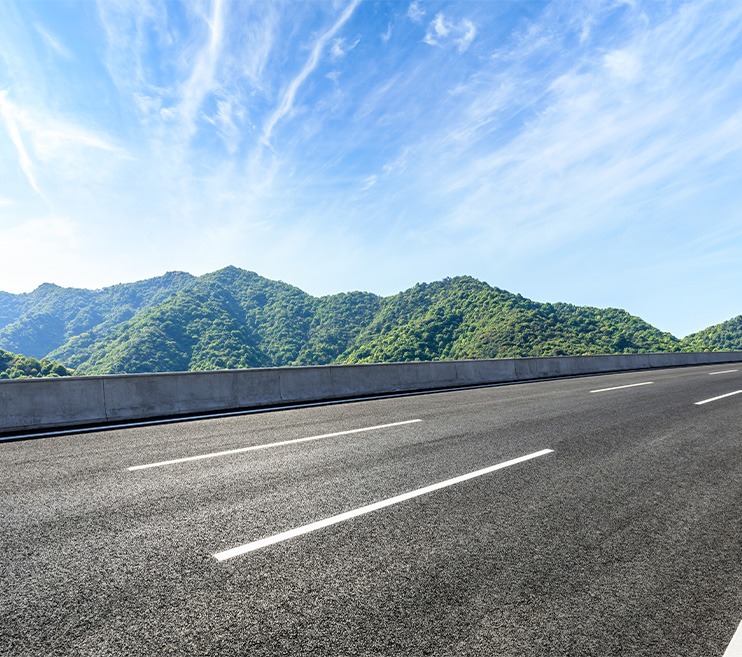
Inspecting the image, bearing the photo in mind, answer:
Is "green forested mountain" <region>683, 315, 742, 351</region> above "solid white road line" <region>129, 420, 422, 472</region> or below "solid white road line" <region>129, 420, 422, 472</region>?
above

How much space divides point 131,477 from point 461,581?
3682 mm

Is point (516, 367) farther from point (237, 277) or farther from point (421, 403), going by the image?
point (237, 277)

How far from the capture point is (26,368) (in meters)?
34.8

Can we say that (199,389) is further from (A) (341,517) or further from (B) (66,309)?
(B) (66,309)

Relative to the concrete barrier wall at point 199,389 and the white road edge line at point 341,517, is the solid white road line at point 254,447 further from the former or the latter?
the concrete barrier wall at point 199,389

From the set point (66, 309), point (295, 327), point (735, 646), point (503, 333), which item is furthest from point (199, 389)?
point (66, 309)

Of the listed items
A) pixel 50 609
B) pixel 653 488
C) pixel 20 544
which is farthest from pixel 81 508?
pixel 653 488

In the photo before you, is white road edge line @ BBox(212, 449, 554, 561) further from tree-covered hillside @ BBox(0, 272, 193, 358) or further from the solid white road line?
tree-covered hillside @ BBox(0, 272, 193, 358)

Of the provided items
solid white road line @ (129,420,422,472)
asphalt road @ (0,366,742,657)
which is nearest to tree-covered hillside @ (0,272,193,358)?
solid white road line @ (129,420,422,472)

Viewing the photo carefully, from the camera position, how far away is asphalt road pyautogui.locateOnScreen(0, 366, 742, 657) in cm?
229

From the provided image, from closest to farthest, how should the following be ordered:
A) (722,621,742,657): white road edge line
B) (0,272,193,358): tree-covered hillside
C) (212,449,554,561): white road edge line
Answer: (722,621,742,657): white road edge line < (212,449,554,561): white road edge line < (0,272,193,358): tree-covered hillside

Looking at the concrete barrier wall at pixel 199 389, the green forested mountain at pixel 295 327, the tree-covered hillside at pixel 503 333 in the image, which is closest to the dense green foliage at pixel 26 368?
the concrete barrier wall at pixel 199 389

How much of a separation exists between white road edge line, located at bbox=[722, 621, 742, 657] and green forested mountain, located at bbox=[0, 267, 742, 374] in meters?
48.5

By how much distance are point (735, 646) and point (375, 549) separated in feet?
6.35
